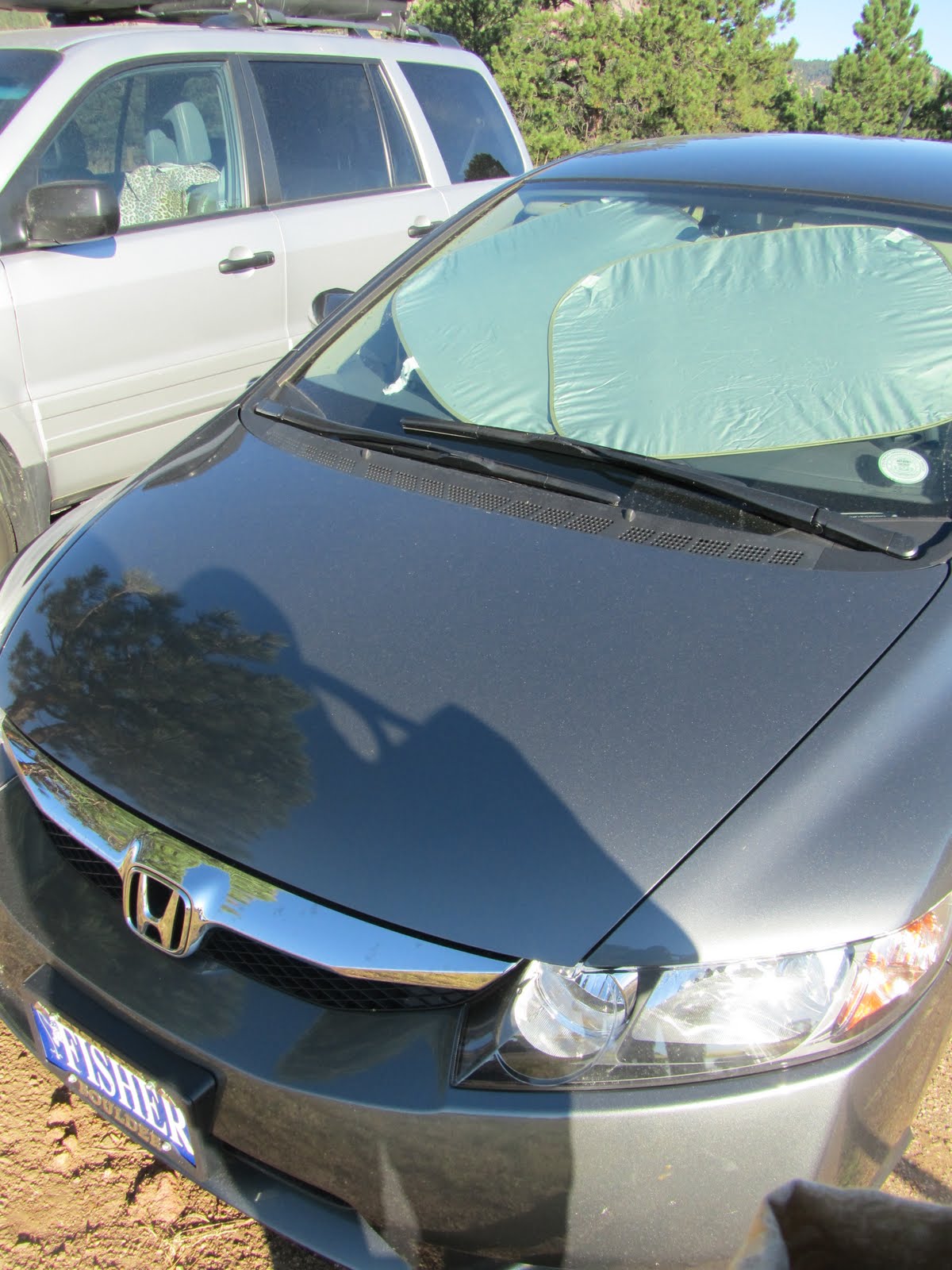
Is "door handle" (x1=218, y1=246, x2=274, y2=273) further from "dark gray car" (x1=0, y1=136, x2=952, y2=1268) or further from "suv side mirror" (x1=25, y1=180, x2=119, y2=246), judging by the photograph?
"dark gray car" (x1=0, y1=136, x2=952, y2=1268)

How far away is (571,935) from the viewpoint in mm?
1400

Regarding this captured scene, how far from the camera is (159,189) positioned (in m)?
4.12

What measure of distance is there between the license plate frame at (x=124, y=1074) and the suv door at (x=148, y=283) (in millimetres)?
2416

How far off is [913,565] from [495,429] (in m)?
0.87

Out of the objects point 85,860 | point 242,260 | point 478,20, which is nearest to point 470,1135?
point 85,860

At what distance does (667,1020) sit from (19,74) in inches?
148

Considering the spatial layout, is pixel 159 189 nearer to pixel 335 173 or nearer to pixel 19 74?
pixel 19 74

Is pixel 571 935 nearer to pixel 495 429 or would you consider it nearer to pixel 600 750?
pixel 600 750

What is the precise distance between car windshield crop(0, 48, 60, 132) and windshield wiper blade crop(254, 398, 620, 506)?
1.90m

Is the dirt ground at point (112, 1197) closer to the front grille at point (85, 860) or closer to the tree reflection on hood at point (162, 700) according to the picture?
the front grille at point (85, 860)

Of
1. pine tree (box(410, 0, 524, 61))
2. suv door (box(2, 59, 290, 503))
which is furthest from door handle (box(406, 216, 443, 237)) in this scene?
pine tree (box(410, 0, 524, 61))

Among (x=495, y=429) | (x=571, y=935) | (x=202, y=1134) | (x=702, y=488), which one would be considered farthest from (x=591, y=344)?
(x=202, y=1134)

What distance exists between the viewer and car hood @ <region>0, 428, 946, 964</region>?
1.49 m

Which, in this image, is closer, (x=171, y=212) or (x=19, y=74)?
(x=19, y=74)
